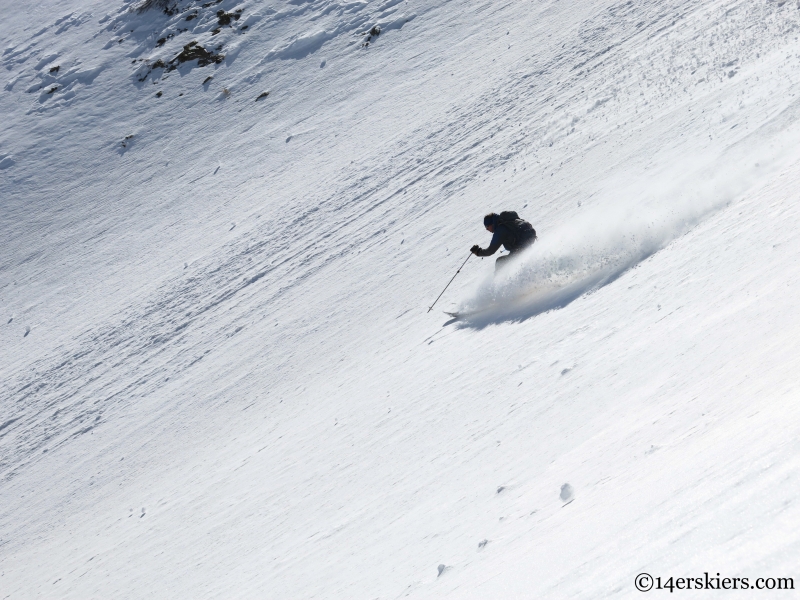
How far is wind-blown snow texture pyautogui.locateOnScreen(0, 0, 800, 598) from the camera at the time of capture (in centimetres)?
560

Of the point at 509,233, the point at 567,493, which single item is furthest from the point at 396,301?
the point at 567,493

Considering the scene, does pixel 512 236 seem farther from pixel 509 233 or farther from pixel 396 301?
pixel 396 301

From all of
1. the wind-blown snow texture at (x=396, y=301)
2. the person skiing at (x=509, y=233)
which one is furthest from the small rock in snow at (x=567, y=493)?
the person skiing at (x=509, y=233)

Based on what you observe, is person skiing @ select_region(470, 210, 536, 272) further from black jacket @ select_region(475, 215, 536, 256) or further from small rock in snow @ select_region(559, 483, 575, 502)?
small rock in snow @ select_region(559, 483, 575, 502)

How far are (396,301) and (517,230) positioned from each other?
3426mm

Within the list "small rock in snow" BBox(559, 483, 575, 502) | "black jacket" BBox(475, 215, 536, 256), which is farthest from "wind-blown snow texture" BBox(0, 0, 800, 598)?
"black jacket" BBox(475, 215, 536, 256)

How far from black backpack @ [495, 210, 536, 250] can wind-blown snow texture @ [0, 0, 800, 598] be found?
0.50 metres

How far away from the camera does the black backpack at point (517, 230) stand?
39.3ft

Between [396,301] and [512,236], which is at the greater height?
[512,236]

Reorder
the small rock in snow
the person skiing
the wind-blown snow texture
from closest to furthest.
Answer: the small rock in snow → the wind-blown snow texture → the person skiing

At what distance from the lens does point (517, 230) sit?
11992 millimetres

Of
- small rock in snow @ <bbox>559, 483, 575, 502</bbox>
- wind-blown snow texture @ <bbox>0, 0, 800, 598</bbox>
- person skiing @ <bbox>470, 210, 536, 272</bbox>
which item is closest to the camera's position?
small rock in snow @ <bbox>559, 483, 575, 502</bbox>

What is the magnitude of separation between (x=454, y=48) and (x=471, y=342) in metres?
16.4

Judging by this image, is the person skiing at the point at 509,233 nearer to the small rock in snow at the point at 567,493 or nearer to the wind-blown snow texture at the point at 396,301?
the wind-blown snow texture at the point at 396,301
